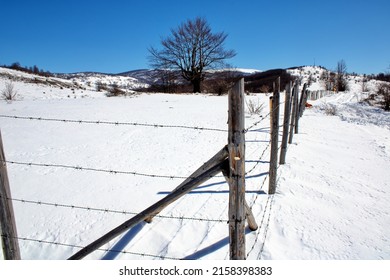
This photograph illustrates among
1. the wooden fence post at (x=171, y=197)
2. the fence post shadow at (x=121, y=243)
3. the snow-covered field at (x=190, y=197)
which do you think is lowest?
the fence post shadow at (x=121, y=243)

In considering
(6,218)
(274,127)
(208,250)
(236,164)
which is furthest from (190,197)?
(6,218)

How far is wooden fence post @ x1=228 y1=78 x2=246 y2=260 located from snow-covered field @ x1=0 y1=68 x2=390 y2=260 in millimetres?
530

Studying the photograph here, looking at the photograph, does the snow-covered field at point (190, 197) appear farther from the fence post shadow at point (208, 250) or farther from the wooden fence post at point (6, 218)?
the wooden fence post at point (6, 218)

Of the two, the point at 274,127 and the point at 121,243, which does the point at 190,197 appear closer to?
the point at 121,243

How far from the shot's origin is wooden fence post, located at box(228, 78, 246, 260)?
162cm

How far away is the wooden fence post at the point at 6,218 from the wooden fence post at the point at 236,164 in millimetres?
1957

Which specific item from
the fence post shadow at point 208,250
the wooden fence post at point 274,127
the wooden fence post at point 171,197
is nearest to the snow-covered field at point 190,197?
the fence post shadow at point 208,250

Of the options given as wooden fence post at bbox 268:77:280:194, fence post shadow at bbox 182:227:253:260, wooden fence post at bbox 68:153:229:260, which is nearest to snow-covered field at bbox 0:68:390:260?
fence post shadow at bbox 182:227:253:260

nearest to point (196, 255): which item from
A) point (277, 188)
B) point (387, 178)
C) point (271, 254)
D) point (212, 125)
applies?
point (271, 254)

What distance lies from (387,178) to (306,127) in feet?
15.2

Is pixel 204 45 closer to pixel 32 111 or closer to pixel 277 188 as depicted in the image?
pixel 32 111

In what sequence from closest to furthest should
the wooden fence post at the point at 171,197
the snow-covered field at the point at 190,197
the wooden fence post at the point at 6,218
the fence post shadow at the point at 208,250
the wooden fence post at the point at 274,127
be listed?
the wooden fence post at the point at 171,197 → the wooden fence post at the point at 6,218 → the fence post shadow at the point at 208,250 → the snow-covered field at the point at 190,197 → the wooden fence post at the point at 274,127

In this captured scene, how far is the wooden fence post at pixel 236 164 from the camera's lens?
1624 mm

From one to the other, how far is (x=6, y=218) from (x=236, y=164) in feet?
6.93
